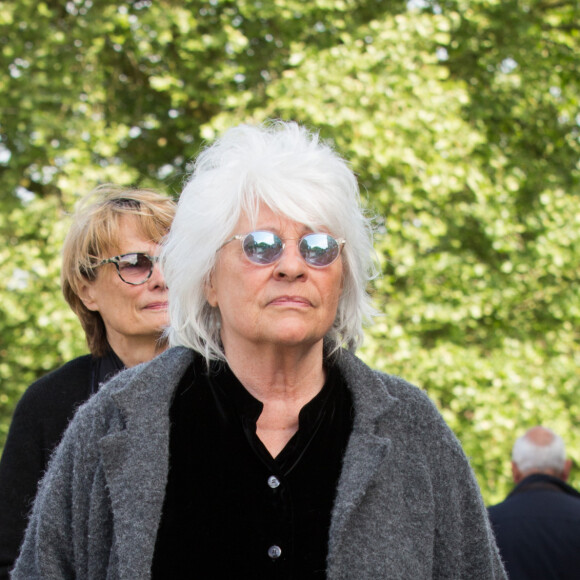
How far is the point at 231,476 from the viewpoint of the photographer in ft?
6.51

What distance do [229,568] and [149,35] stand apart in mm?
6182

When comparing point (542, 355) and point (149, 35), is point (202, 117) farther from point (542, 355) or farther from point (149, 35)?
point (542, 355)

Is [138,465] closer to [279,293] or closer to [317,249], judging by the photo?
[279,293]

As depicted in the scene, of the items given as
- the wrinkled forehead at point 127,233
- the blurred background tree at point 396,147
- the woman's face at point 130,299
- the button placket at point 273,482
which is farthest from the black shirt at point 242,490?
the blurred background tree at point 396,147

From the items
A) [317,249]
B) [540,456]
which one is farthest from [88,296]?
[540,456]

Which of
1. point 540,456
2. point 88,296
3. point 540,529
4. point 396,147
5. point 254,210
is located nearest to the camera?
point 254,210

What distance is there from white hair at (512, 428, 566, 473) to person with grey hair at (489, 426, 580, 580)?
0.08m

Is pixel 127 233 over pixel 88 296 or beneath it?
over

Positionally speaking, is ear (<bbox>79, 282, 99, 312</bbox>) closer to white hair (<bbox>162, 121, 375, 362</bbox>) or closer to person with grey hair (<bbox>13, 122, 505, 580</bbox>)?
white hair (<bbox>162, 121, 375, 362</bbox>)

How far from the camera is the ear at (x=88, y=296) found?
9.43 ft

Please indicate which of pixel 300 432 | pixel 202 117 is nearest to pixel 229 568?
pixel 300 432

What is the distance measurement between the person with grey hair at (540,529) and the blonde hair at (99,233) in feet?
7.83

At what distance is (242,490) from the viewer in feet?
6.45

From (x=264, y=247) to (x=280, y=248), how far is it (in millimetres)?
36
